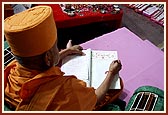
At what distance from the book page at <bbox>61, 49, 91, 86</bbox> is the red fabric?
2.53ft

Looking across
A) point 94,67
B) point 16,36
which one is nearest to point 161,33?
point 94,67

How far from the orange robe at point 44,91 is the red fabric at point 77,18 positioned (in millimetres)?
1233

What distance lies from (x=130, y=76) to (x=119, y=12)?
3.36 feet

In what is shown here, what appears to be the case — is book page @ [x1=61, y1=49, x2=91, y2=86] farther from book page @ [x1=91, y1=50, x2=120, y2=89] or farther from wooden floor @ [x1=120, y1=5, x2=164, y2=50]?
wooden floor @ [x1=120, y1=5, x2=164, y2=50]

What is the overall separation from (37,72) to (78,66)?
45cm

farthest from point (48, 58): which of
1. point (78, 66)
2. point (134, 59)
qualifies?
point (134, 59)

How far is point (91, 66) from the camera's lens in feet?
5.45

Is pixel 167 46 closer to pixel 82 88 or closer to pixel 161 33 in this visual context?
pixel 82 88

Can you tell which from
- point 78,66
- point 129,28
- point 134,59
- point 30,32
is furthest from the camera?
point 129,28

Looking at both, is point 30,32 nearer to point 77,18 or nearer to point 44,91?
point 44,91

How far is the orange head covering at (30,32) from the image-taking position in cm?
110

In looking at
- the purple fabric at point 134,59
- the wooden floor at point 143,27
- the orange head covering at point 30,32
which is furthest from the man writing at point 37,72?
the wooden floor at point 143,27

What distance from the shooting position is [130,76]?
169cm

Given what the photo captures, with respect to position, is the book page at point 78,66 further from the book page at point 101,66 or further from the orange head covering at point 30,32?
the orange head covering at point 30,32
